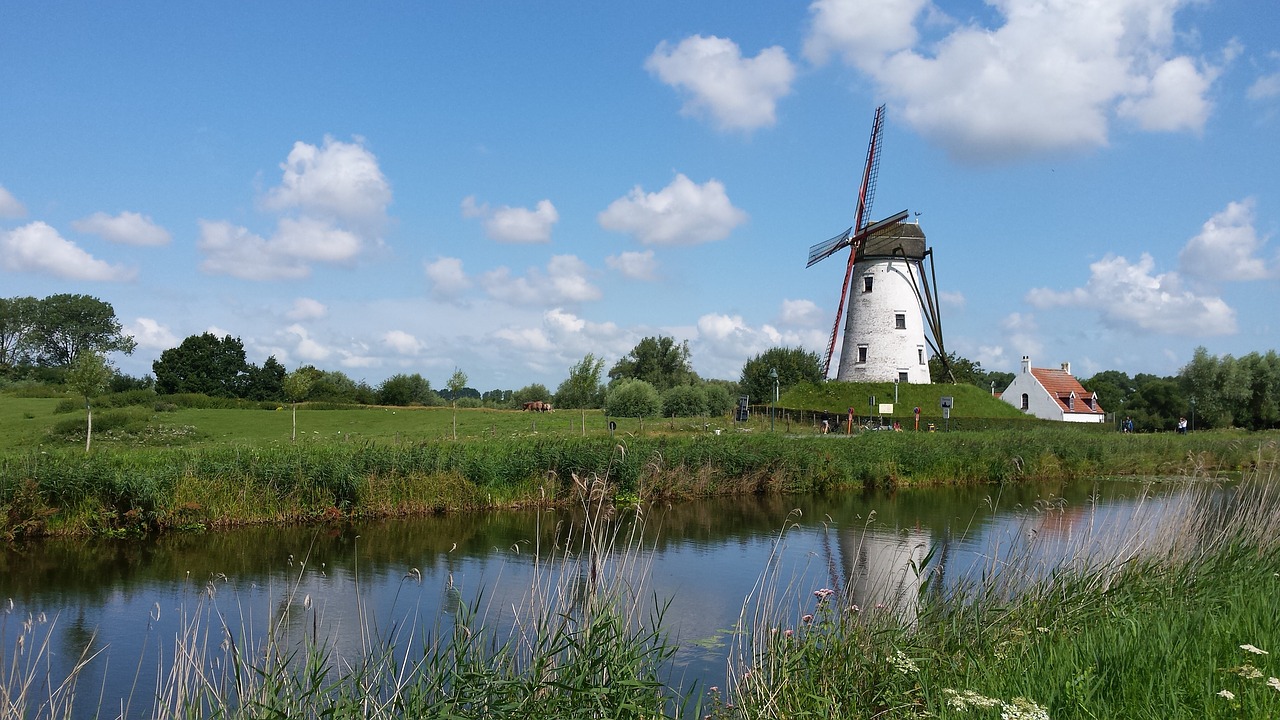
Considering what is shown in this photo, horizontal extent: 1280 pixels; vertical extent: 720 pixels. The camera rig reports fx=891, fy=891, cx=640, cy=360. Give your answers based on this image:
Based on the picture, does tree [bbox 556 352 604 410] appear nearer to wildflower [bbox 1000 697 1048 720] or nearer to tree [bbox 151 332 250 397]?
tree [bbox 151 332 250 397]

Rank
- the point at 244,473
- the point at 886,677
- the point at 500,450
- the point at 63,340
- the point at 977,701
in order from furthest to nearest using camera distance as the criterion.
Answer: the point at 63,340 → the point at 500,450 → the point at 244,473 → the point at 886,677 → the point at 977,701

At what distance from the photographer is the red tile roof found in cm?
5634

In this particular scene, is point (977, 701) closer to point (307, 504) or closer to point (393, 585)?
point (393, 585)

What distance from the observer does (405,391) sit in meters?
57.8

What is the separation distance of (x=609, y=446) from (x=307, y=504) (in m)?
6.75

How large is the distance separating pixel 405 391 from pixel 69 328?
44.4 meters

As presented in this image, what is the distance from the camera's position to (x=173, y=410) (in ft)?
130

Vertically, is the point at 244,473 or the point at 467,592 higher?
the point at 244,473

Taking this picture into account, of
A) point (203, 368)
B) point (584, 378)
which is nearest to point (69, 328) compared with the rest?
point (203, 368)

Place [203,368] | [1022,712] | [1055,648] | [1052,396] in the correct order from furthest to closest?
[203,368] → [1052,396] → [1055,648] → [1022,712]

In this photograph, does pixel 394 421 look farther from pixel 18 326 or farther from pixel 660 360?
pixel 18 326

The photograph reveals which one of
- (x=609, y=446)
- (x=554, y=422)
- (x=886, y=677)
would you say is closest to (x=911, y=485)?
(x=609, y=446)

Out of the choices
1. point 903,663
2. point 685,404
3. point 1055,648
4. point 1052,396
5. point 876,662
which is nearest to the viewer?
point 903,663

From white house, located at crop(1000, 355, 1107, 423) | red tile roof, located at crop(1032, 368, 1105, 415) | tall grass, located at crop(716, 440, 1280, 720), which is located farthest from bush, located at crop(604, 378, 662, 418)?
tall grass, located at crop(716, 440, 1280, 720)
